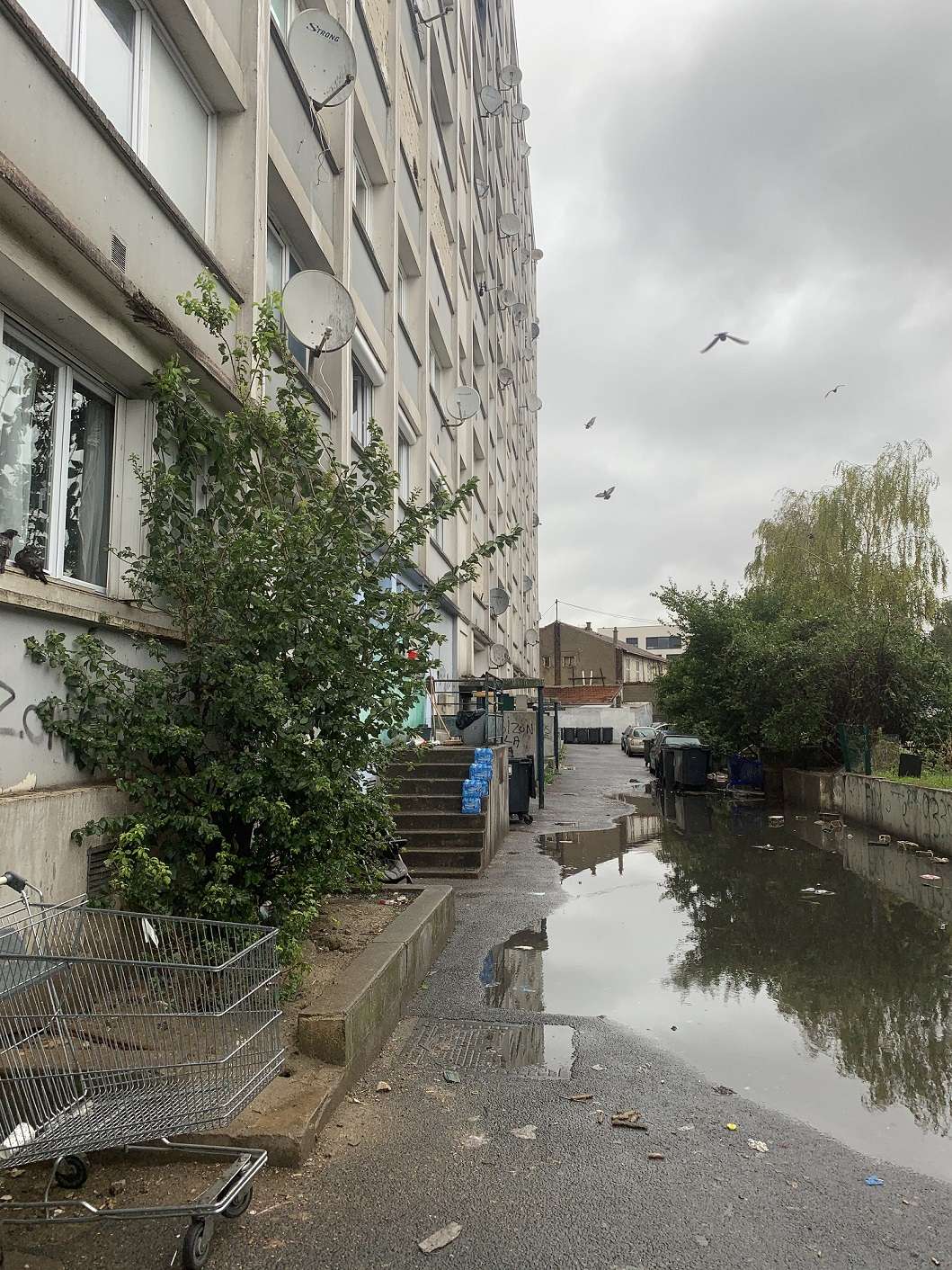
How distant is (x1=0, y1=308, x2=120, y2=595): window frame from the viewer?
502 cm

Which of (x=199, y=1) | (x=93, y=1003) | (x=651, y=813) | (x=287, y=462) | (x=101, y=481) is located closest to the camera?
(x=93, y=1003)

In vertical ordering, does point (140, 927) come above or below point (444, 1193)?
above

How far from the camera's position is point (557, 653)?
83312 mm

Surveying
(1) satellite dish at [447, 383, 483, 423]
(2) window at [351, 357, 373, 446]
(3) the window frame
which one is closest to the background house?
(1) satellite dish at [447, 383, 483, 423]

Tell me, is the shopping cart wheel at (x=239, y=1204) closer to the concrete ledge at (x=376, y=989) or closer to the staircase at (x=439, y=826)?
the concrete ledge at (x=376, y=989)

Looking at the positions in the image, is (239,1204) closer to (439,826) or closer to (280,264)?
(439,826)

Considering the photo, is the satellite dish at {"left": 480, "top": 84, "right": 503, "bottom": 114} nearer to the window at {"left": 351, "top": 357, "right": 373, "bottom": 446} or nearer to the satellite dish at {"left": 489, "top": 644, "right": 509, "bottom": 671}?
the satellite dish at {"left": 489, "top": 644, "right": 509, "bottom": 671}

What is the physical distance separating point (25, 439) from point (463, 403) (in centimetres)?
1460

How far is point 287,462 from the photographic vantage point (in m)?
6.30

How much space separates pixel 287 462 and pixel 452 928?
4.29 meters

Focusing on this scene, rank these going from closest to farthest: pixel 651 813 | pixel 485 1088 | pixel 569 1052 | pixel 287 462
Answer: pixel 485 1088 < pixel 569 1052 < pixel 287 462 < pixel 651 813

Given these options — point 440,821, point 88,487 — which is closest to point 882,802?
point 440,821

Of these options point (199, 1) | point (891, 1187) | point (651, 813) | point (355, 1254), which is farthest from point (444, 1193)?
point (651, 813)

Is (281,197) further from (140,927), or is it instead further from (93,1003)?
(93,1003)
